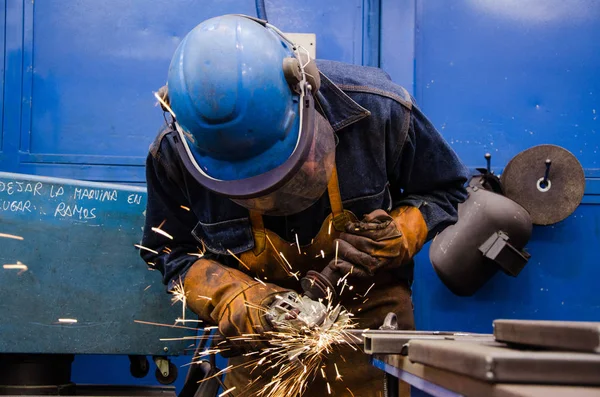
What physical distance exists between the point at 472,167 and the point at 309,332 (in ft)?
5.74

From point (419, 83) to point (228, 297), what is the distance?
1667 mm

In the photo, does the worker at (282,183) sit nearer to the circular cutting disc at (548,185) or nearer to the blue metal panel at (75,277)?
the blue metal panel at (75,277)

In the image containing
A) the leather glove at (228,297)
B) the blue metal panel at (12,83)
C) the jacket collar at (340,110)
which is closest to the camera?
the leather glove at (228,297)

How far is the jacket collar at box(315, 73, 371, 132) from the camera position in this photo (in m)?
1.98

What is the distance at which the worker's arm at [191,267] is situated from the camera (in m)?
1.87

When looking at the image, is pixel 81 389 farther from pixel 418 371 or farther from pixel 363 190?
pixel 418 371

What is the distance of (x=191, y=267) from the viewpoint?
2.09 m

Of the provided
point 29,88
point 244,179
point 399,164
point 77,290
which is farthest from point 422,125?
point 29,88

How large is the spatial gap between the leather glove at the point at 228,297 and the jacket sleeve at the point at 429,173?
0.49 metres

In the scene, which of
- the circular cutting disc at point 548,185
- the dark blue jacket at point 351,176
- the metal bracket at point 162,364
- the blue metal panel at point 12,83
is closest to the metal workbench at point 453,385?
the dark blue jacket at point 351,176

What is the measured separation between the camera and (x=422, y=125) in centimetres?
208

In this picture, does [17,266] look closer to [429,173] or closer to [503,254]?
[429,173]

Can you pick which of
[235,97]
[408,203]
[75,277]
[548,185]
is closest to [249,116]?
[235,97]

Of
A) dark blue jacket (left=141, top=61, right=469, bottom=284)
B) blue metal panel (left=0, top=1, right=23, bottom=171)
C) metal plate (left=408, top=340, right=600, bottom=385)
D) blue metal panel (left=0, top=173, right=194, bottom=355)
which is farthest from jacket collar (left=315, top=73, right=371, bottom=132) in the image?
blue metal panel (left=0, top=1, right=23, bottom=171)
